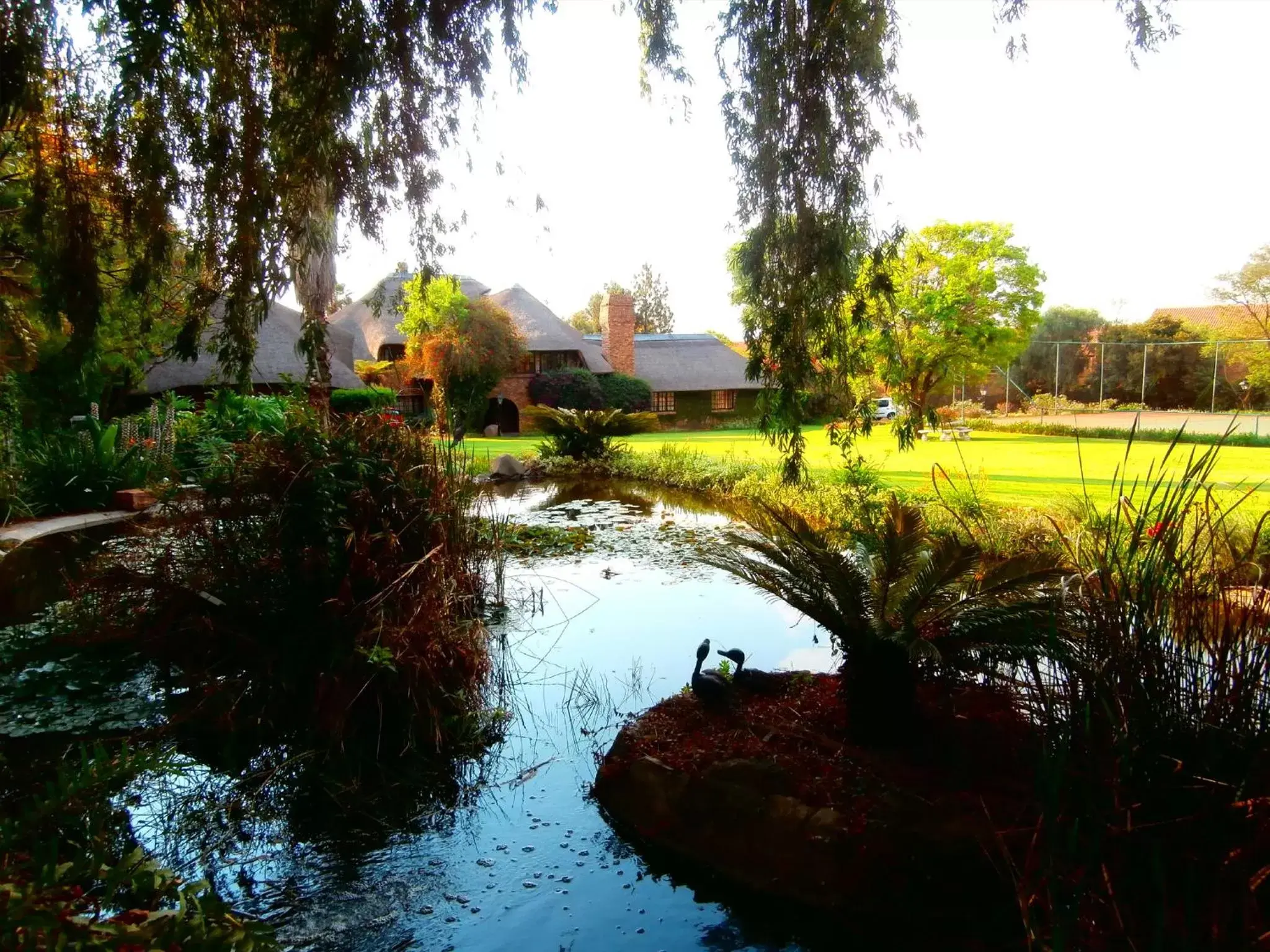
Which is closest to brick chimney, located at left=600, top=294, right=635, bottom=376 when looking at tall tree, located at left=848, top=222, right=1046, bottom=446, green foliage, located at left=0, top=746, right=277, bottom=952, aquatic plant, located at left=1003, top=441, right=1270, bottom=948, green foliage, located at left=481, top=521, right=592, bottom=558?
tall tree, located at left=848, top=222, right=1046, bottom=446

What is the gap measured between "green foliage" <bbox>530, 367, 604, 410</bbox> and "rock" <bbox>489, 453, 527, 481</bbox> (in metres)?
12.6

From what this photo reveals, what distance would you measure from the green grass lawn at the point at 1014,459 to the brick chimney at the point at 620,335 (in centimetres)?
757

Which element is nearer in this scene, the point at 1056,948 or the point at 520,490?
the point at 1056,948

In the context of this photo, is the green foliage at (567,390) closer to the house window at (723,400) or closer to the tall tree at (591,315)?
the house window at (723,400)

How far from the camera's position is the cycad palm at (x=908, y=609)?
3.35m

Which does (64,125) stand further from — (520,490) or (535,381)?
(535,381)

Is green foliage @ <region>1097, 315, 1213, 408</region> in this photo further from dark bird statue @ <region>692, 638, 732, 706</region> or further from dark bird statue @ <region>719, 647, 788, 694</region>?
dark bird statue @ <region>692, 638, 732, 706</region>

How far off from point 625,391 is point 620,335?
3002 millimetres

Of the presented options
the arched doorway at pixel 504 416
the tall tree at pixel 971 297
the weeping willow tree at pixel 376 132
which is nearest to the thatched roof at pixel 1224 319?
the tall tree at pixel 971 297

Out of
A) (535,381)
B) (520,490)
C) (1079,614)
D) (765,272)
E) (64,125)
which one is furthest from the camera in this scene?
(535,381)

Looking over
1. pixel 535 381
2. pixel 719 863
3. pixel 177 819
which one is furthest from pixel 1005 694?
pixel 535 381

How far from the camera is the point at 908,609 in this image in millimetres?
3430

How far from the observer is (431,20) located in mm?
3461

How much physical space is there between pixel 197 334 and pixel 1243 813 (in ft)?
12.8
